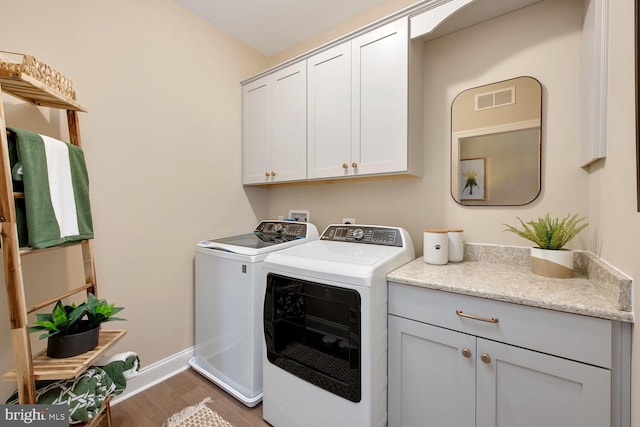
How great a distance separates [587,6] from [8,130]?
2596mm

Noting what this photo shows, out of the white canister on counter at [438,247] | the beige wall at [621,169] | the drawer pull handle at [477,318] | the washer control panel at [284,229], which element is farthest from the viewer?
the washer control panel at [284,229]

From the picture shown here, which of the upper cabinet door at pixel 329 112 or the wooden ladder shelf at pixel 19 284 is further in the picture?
the upper cabinet door at pixel 329 112

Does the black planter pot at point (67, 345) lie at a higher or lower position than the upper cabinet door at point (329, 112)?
lower

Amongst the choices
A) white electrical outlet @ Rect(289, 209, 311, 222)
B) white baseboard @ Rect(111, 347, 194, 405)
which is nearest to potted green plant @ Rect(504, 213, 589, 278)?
white electrical outlet @ Rect(289, 209, 311, 222)

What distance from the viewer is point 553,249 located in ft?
4.19

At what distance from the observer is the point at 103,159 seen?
1601mm

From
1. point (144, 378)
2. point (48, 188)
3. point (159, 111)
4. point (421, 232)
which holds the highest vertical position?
point (159, 111)

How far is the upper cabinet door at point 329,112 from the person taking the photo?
180 centimetres

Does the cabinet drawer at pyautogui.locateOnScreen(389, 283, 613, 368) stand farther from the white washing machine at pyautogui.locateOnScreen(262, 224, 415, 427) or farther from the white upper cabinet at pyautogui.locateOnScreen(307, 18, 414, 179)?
the white upper cabinet at pyautogui.locateOnScreen(307, 18, 414, 179)

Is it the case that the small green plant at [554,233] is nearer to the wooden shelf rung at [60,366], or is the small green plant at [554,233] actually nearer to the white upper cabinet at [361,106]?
the white upper cabinet at [361,106]

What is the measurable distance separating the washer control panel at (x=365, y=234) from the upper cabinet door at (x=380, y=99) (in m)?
0.38

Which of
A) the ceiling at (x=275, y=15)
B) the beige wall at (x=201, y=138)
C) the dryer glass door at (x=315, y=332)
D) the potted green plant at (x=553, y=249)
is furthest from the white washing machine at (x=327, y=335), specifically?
the ceiling at (x=275, y=15)

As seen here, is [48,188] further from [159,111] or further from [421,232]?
[421,232]

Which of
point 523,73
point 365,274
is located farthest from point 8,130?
point 523,73
